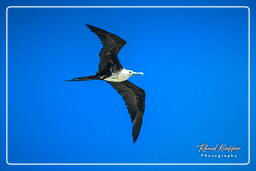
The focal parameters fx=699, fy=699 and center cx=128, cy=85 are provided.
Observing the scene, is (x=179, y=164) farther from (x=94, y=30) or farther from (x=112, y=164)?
(x=94, y=30)

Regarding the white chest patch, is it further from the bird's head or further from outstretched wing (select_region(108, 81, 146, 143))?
outstretched wing (select_region(108, 81, 146, 143))

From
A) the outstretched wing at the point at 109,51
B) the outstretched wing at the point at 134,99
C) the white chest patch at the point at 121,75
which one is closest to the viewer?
the outstretched wing at the point at 109,51

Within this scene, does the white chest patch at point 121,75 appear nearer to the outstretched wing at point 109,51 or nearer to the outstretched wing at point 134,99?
the outstretched wing at point 109,51

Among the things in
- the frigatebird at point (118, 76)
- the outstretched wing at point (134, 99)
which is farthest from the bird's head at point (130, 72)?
the outstretched wing at point (134, 99)

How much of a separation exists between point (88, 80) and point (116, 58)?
21.4 inches

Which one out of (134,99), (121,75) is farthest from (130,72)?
(134,99)

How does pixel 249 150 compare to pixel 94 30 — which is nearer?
pixel 94 30

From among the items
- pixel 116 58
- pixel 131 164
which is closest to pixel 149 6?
pixel 116 58

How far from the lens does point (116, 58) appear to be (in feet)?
32.5

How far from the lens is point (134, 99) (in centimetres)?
1052

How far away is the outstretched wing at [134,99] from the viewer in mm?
10445

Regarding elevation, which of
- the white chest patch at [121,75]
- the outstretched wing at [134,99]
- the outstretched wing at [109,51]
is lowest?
the outstretched wing at [134,99]

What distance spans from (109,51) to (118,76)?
0.42m

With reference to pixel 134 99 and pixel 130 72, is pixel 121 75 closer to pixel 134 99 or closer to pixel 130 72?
pixel 130 72
